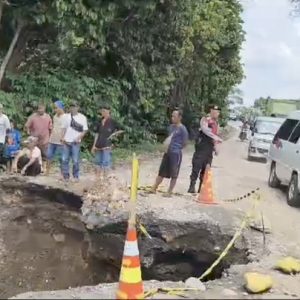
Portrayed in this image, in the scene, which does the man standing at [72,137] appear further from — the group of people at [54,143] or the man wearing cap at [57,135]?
the man wearing cap at [57,135]

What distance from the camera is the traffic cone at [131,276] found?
5.00 metres

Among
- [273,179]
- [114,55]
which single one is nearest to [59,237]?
[273,179]

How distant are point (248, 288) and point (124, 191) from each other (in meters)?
5.07

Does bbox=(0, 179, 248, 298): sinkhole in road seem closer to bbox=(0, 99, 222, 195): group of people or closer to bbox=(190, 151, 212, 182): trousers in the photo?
bbox=(0, 99, 222, 195): group of people

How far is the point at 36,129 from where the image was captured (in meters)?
12.6

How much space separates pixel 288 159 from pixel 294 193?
101cm

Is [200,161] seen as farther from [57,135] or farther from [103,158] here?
[57,135]

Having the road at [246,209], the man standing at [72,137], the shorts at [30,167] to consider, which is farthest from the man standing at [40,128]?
the road at [246,209]

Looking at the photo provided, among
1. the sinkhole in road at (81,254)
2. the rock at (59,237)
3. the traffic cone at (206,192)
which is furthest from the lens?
the traffic cone at (206,192)

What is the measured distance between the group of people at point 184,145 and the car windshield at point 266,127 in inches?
483

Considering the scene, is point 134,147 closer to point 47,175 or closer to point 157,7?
point 157,7

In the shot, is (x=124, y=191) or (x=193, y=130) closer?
(x=124, y=191)

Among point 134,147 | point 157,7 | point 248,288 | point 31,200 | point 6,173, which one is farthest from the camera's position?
point 134,147

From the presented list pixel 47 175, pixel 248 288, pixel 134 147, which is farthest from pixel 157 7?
pixel 248 288
